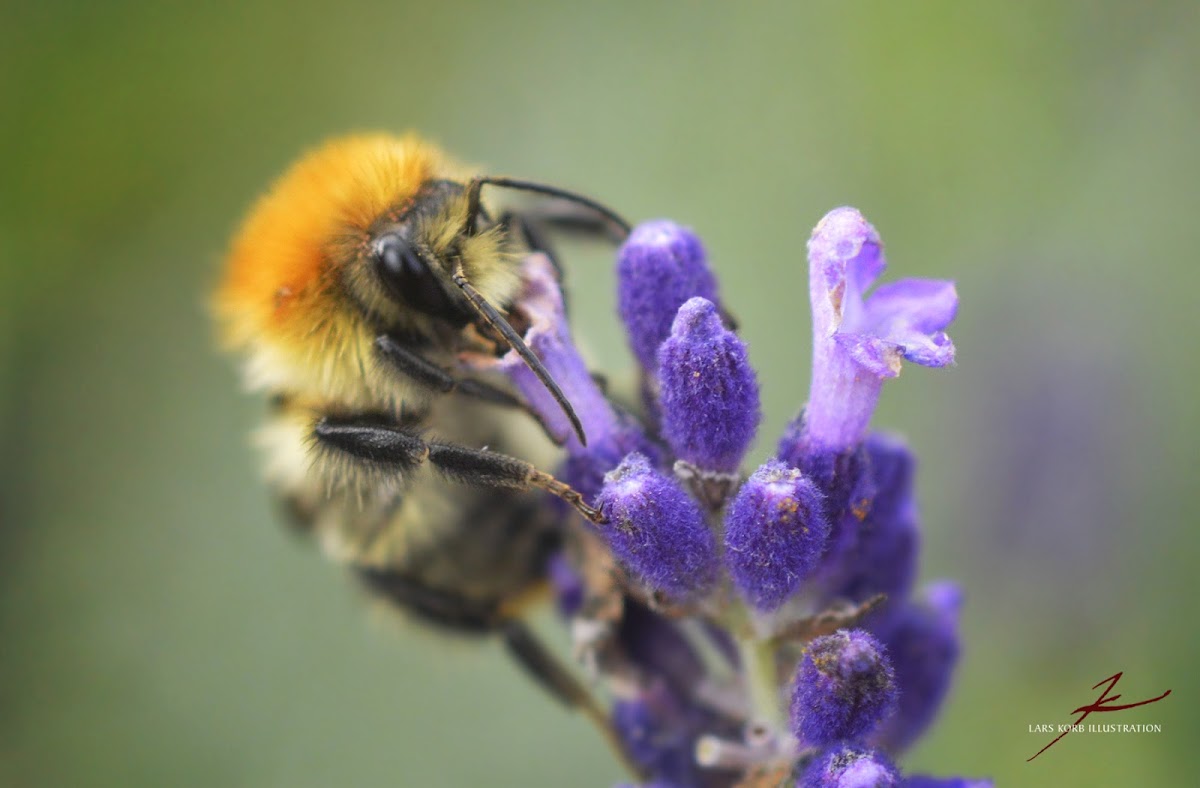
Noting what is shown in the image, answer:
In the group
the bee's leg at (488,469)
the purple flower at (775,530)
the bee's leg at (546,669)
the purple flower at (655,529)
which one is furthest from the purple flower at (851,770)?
the bee's leg at (546,669)

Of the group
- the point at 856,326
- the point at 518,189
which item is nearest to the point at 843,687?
the point at 856,326

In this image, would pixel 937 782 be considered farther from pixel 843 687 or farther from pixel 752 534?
pixel 752 534

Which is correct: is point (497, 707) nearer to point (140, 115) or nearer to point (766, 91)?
point (766, 91)

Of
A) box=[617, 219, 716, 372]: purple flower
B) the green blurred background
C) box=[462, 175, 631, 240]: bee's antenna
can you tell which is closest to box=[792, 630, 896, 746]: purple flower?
box=[617, 219, 716, 372]: purple flower

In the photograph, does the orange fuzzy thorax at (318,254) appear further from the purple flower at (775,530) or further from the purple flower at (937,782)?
the purple flower at (937,782)

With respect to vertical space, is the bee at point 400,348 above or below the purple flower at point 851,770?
above
